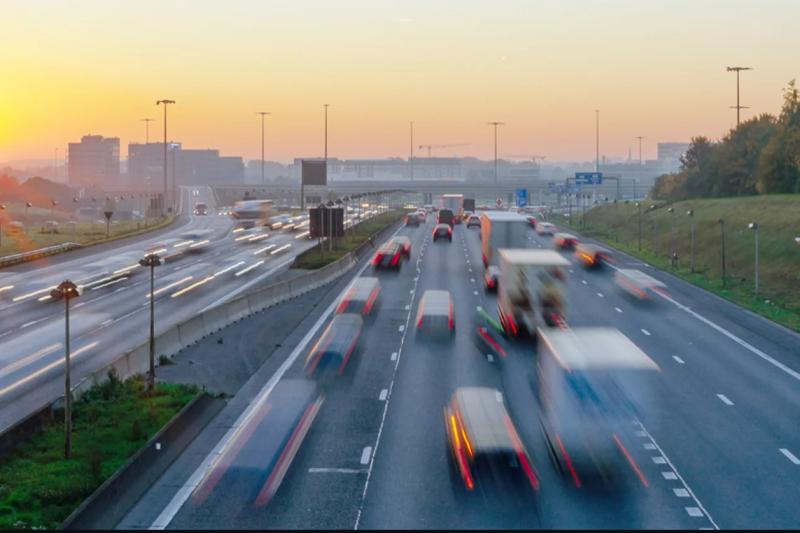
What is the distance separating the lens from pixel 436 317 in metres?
51.3

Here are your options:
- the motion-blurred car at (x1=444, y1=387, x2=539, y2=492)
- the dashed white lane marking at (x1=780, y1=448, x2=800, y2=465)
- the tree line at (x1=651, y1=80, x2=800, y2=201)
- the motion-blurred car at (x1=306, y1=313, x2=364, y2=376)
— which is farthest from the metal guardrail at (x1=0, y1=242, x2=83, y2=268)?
the tree line at (x1=651, y1=80, x2=800, y2=201)

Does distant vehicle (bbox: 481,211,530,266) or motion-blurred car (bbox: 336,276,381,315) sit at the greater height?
distant vehicle (bbox: 481,211,530,266)

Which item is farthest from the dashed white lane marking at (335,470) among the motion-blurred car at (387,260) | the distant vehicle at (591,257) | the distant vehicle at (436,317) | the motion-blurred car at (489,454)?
the distant vehicle at (591,257)

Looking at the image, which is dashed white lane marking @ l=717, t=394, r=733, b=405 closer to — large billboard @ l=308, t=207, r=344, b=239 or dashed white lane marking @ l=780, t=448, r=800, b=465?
dashed white lane marking @ l=780, t=448, r=800, b=465

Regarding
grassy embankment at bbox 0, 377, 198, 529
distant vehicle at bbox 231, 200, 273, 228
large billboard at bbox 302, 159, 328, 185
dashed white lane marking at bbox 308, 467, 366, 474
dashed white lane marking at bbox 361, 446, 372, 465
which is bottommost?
dashed white lane marking at bbox 308, 467, 366, 474

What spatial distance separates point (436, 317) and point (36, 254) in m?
53.6

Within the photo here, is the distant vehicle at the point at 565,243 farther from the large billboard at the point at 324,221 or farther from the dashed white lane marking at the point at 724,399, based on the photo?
the dashed white lane marking at the point at 724,399

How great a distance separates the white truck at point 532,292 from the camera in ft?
156

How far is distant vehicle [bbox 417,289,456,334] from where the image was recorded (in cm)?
5062

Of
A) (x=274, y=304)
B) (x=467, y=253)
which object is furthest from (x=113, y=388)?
(x=467, y=253)

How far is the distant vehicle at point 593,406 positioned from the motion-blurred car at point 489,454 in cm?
123

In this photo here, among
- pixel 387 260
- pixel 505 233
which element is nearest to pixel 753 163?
pixel 387 260

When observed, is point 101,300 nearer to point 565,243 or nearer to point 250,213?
point 565,243

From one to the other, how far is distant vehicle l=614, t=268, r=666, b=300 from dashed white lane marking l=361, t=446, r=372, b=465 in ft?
134
